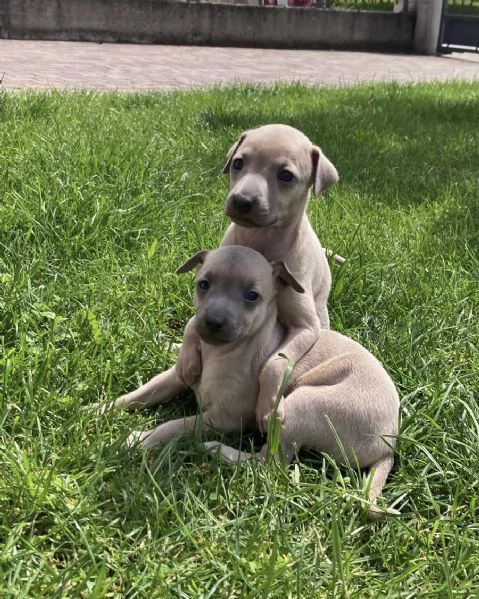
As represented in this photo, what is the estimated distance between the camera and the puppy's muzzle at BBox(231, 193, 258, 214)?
2.91m

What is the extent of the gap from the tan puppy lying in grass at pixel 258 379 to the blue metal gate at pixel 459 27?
21073mm

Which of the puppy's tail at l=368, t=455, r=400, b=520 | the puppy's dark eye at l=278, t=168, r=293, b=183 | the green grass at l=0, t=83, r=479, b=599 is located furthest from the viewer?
the puppy's dark eye at l=278, t=168, r=293, b=183

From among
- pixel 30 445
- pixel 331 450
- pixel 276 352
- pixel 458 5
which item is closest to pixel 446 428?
pixel 331 450

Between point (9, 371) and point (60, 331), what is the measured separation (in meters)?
0.50

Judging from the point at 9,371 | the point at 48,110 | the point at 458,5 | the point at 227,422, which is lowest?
the point at 227,422

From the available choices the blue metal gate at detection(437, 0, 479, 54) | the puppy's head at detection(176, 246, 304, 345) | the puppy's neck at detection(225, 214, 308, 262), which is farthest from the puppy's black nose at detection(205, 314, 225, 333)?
the blue metal gate at detection(437, 0, 479, 54)

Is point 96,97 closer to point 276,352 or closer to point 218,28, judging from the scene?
point 276,352

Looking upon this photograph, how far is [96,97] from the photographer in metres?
7.96

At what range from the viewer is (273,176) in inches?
123

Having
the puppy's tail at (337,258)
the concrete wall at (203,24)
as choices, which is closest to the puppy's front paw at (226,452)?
the puppy's tail at (337,258)

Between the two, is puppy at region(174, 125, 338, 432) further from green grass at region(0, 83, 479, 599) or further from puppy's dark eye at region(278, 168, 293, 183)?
green grass at region(0, 83, 479, 599)

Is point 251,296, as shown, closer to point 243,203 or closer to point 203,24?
point 243,203

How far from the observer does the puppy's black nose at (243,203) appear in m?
2.91

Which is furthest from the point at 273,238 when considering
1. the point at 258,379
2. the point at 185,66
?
the point at 185,66
